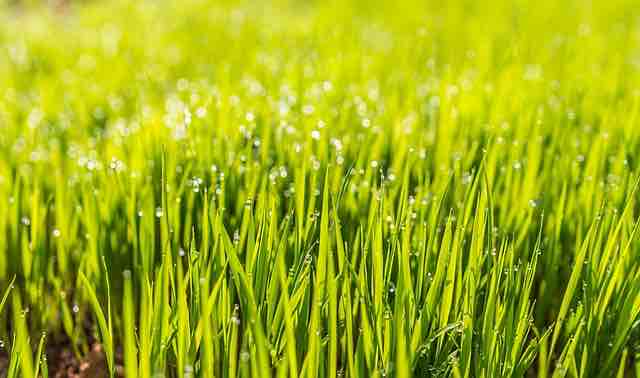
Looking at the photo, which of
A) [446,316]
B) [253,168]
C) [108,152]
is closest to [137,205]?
[253,168]

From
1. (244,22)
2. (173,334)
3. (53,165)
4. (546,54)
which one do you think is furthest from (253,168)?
(244,22)

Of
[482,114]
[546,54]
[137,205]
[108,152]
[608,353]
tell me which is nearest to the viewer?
[608,353]

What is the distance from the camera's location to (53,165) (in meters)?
1.90

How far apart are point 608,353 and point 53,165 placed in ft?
5.01

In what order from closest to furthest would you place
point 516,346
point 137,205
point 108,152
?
point 516,346 → point 137,205 → point 108,152

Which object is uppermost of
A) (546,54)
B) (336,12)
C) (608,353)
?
(336,12)

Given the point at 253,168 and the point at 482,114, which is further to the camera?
the point at 482,114

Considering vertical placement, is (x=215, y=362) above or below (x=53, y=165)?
below

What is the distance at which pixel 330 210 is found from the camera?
1.48 m

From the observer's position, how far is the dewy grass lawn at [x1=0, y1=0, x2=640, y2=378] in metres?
1.11

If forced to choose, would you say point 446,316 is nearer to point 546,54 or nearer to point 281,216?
point 281,216

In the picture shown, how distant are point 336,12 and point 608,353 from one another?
3162 mm

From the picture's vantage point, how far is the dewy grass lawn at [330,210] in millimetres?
1111

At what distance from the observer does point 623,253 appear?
1.18 m
